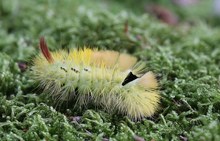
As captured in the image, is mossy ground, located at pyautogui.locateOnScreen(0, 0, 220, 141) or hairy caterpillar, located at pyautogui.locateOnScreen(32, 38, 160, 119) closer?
mossy ground, located at pyautogui.locateOnScreen(0, 0, 220, 141)

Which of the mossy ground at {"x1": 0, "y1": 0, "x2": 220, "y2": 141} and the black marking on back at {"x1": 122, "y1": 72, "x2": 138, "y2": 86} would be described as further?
the black marking on back at {"x1": 122, "y1": 72, "x2": 138, "y2": 86}

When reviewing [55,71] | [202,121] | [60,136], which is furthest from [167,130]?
[55,71]

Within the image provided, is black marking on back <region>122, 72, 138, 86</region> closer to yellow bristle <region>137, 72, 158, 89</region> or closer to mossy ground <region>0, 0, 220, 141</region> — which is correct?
yellow bristle <region>137, 72, 158, 89</region>

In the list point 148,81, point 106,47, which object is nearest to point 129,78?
point 148,81

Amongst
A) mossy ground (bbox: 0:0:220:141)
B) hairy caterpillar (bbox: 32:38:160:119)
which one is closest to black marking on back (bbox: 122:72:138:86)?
hairy caterpillar (bbox: 32:38:160:119)

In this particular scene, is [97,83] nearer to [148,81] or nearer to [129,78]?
[129,78]

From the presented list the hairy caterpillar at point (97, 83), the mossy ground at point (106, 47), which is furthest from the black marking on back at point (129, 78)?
the mossy ground at point (106, 47)

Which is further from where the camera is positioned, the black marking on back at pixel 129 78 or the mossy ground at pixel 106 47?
the black marking on back at pixel 129 78

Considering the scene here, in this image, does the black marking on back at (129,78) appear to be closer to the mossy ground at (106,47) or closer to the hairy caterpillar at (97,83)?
the hairy caterpillar at (97,83)

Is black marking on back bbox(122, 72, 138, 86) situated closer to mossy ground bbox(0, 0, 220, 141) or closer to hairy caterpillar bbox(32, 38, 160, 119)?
hairy caterpillar bbox(32, 38, 160, 119)
